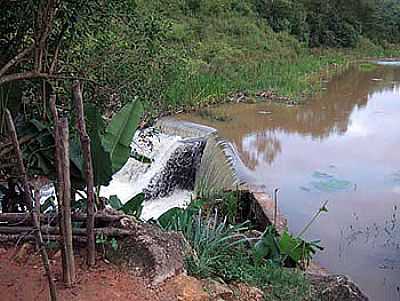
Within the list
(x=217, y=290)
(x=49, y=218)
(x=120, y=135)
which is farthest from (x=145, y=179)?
(x=217, y=290)

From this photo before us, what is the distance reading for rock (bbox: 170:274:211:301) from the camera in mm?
2457

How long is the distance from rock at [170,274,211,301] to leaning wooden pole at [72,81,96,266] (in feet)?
1.21

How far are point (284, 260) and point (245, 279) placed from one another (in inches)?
27.2

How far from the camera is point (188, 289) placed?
2.50m

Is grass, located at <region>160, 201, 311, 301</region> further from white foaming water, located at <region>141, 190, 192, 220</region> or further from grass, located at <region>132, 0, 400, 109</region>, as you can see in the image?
grass, located at <region>132, 0, 400, 109</region>

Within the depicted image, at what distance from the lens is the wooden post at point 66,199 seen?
7.09 feet

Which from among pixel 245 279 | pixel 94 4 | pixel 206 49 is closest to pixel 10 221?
pixel 245 279

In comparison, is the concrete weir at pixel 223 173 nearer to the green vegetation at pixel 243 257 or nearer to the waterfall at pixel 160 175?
the waterfall at pixel 160 175

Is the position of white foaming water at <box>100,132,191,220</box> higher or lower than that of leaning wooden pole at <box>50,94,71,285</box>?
lower

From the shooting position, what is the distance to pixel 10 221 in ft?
8.82

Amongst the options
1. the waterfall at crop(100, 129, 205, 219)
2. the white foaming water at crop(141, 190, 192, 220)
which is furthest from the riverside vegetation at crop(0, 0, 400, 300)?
the white foaming water at crop(141, 190, 192, 220)

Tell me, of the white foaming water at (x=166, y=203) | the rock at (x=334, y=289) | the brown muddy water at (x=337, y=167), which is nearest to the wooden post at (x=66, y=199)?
the rock at (x=334, y=289)

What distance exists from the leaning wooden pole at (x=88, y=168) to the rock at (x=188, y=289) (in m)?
0.37

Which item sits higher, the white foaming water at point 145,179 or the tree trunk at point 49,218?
the tree trunk at point 49,218
